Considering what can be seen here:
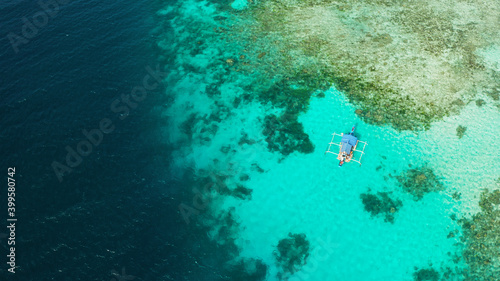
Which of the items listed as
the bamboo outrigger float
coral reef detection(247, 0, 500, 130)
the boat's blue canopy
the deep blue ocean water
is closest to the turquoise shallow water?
the bamboo outrigger float

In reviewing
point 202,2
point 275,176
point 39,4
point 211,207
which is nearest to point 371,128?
point 275,176

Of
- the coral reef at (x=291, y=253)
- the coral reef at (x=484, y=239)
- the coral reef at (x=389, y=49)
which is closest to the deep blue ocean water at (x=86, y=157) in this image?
the coral reef at (x=291, y=253)

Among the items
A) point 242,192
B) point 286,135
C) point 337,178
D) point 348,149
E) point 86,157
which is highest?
point 86,157

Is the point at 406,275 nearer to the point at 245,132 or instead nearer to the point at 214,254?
the point at 214,254

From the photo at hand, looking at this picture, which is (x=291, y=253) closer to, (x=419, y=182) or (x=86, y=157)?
(x=419, y=182)

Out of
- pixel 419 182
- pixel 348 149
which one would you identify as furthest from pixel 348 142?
pixel 419 182

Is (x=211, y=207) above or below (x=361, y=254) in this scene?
above
